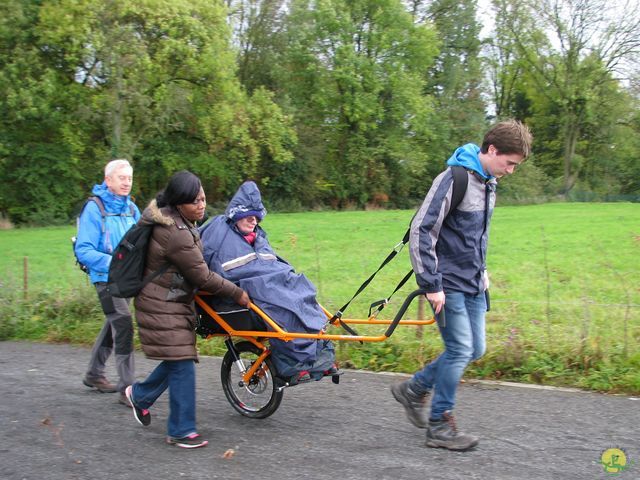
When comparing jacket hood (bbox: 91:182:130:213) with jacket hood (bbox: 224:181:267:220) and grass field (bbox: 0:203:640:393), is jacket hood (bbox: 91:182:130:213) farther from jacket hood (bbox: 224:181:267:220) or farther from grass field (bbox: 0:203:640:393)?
grass field (bbox: 0:203:640:393)

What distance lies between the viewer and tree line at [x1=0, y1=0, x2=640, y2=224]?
3006 cm

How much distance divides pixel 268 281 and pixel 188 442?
121cm

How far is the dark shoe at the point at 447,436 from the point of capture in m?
4.29

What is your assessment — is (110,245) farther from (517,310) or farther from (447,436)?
(517,310)

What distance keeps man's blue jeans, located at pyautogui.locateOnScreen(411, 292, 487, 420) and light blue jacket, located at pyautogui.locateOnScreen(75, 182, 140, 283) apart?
2664mm

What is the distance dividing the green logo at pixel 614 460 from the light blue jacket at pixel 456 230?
1268 mm

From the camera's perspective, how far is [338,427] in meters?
4.80

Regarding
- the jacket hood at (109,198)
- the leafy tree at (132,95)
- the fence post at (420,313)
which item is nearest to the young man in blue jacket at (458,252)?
the fence post at (420,313)

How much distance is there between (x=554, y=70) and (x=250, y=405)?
5019cm

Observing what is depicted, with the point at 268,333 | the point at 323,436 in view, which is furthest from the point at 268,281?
the point at 323,436

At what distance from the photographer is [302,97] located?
4259cm

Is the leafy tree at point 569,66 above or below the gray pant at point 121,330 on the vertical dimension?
above

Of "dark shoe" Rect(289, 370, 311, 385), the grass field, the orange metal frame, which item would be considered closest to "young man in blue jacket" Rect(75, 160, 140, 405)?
the orange metal frame

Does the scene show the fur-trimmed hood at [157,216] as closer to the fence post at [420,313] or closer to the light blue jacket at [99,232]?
the light blue jacket at [99,232]
